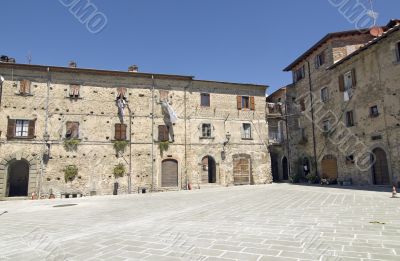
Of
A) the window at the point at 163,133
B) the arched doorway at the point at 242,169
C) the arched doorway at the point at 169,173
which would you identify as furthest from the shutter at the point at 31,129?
the arched doorway at the point at 242,169

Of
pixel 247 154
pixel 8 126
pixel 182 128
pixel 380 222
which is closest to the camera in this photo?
pixel 380 222

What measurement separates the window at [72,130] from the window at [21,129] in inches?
81.9

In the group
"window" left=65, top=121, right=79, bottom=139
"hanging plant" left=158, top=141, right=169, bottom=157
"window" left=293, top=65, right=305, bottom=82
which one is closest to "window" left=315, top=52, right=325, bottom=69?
"window" left=293, top=65, right=305, bottom=82

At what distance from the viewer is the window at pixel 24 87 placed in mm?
17828

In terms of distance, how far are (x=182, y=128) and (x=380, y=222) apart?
1614 cm

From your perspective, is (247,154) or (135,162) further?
(247,154)

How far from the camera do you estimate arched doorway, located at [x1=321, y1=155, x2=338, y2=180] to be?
2003 centimetres

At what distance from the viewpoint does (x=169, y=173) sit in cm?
2012

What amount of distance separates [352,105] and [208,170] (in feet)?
38.5

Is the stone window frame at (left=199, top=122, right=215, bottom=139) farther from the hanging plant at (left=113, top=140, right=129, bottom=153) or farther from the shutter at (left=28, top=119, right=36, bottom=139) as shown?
the shutter at (left=28, top=119, right=36, bottom=139)

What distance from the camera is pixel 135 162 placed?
19.4 m

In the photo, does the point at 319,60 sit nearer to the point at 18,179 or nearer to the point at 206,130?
the point at 206,130

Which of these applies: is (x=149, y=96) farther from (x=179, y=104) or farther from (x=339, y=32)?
(x=339, y=32)

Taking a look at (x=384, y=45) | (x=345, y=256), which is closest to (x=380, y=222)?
(x=345, y=256)
